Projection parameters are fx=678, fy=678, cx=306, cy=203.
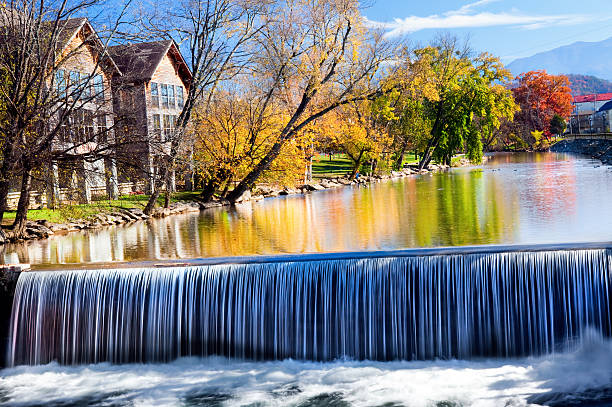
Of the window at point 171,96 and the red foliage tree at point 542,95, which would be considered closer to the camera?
the window at point 171,96

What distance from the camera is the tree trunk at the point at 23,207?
63.5 ft

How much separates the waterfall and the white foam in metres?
0.27

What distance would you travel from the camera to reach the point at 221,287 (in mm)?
12078

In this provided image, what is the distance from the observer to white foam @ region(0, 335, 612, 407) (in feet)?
31.6

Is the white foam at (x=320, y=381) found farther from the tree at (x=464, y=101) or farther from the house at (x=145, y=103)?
the tree at (x=464, y=101)

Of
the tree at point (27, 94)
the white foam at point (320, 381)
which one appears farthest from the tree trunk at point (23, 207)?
the white foam at point (320, 381)

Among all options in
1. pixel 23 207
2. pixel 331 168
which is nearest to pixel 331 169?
pixel 331 168

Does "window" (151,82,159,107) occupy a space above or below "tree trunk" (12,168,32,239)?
above

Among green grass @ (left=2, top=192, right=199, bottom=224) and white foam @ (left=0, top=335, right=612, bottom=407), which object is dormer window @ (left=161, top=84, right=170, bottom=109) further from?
white foam @ (left=0, top=335, right=612, bottom=407)

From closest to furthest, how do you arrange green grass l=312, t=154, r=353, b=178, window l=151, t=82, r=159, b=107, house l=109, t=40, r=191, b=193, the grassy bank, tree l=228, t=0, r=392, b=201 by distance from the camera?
house l=109, t=40, r=191, b=193 → tree l=228, t=0, r=392, b=201 → window l=151, t=82, r=159, b=107 → the grassy bank → green grass l=312, t=154, r=353, b=178

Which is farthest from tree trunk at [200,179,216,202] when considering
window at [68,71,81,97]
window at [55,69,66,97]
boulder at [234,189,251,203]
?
window at [55,69,66,97]

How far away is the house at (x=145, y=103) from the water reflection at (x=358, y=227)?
243 centimetres

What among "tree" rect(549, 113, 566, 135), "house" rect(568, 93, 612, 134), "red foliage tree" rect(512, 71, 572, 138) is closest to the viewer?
"tree" rect(549, 113, 566, 135)

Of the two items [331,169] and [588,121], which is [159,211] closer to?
[331,169]
